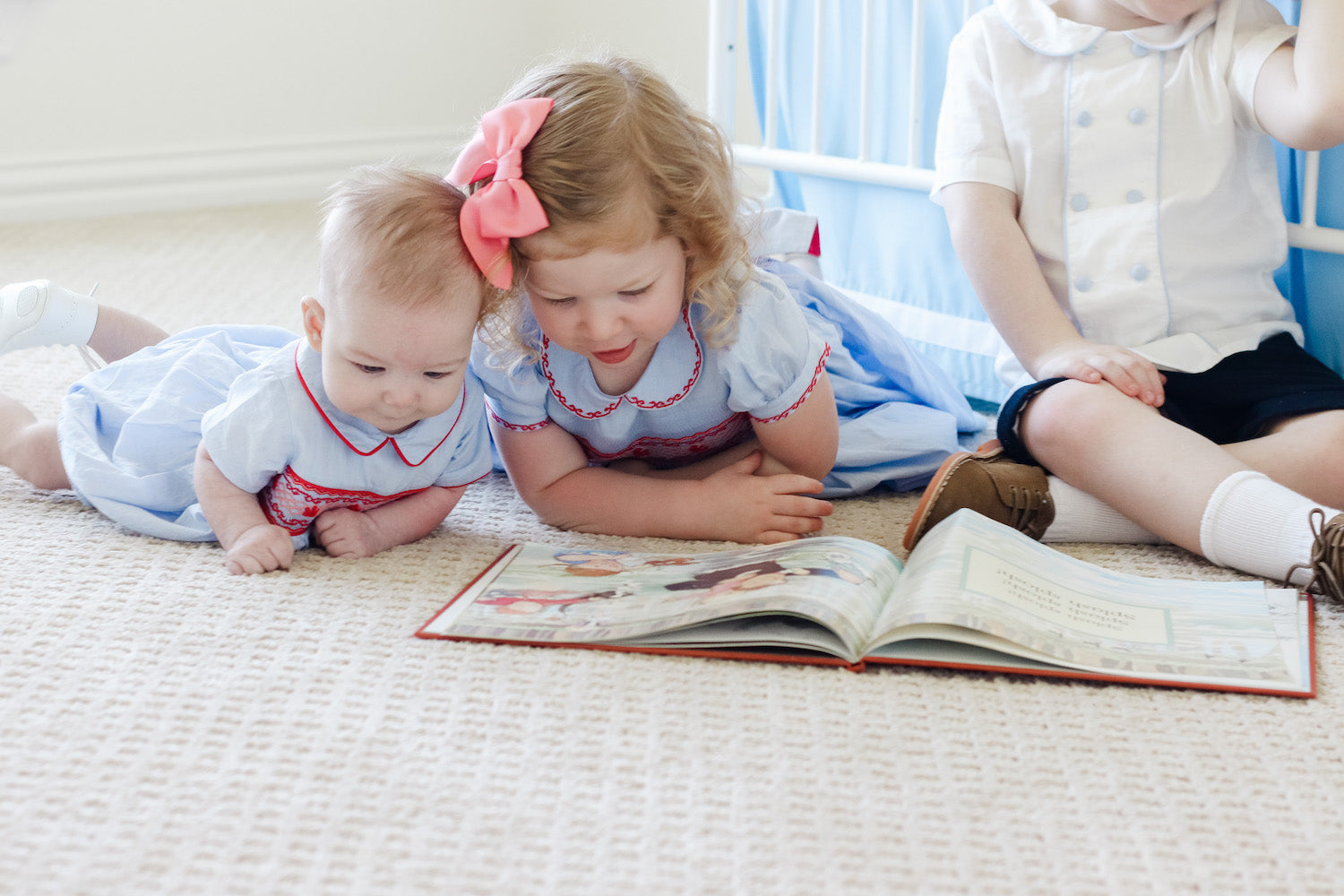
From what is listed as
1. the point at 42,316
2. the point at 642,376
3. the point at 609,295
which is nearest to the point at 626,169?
the point at 609,295

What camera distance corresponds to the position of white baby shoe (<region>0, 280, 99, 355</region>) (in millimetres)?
1091

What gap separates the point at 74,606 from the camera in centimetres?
81

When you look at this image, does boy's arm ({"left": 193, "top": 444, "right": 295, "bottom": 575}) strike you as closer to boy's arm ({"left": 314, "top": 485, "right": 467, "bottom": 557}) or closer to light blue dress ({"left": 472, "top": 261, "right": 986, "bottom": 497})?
boy's arm ({"left": 314, "top": 485, "right": 467, "bottom": 557})

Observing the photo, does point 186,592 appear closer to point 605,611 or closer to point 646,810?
point 605,611

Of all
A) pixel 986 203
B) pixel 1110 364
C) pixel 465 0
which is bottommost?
pixel 1110 364

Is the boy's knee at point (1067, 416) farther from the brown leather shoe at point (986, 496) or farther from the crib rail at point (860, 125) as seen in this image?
the crib rail at point (860, 125)

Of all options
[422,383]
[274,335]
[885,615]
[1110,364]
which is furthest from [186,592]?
[1110,364]

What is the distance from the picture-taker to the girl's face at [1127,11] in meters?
1.02

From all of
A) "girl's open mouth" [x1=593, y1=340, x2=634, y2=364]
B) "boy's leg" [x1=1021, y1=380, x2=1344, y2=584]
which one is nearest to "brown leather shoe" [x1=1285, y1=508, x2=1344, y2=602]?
"boy's leg" [x1=1021, y1=380, x2=1344, y2=584]

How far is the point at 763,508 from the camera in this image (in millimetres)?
971

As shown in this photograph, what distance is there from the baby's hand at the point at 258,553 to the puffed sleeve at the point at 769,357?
14.2 inches

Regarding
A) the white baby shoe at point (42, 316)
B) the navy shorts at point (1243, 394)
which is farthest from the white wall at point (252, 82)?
the navy shorts at point (1243, 394)

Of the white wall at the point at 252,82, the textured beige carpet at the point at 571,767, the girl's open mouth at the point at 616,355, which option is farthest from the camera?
the white wall at the point at 252,82

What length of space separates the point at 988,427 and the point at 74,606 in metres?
0.85
